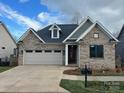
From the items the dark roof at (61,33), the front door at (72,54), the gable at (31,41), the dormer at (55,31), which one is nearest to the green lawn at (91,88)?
the front door at (72,54)

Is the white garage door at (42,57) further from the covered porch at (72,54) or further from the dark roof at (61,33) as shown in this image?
the dark roof at (61,33)

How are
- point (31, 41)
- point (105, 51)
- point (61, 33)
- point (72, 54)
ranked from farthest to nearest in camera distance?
1. point (61, 33)
2. point (72, 54)
3. point (31, 41)
4. point (105, 51)

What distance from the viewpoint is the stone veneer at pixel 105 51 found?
33844mm

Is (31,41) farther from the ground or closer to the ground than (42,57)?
farther from the ground

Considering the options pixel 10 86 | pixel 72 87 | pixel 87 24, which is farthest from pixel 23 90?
pixel 87 24

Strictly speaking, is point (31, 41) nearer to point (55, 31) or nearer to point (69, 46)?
point (55, 31)

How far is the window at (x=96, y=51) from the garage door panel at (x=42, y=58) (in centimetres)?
589

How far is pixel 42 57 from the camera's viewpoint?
38.6m

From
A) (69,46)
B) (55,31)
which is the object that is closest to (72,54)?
(69,46)

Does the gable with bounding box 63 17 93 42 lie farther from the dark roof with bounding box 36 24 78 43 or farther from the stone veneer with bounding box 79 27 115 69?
the stone veneer with bounding box 79 27 115 69

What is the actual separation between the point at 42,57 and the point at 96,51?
8070 mm

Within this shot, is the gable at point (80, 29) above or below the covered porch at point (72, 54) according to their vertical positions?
above

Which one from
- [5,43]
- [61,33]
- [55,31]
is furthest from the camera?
[5,43]

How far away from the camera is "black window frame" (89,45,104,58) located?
1340 inches
